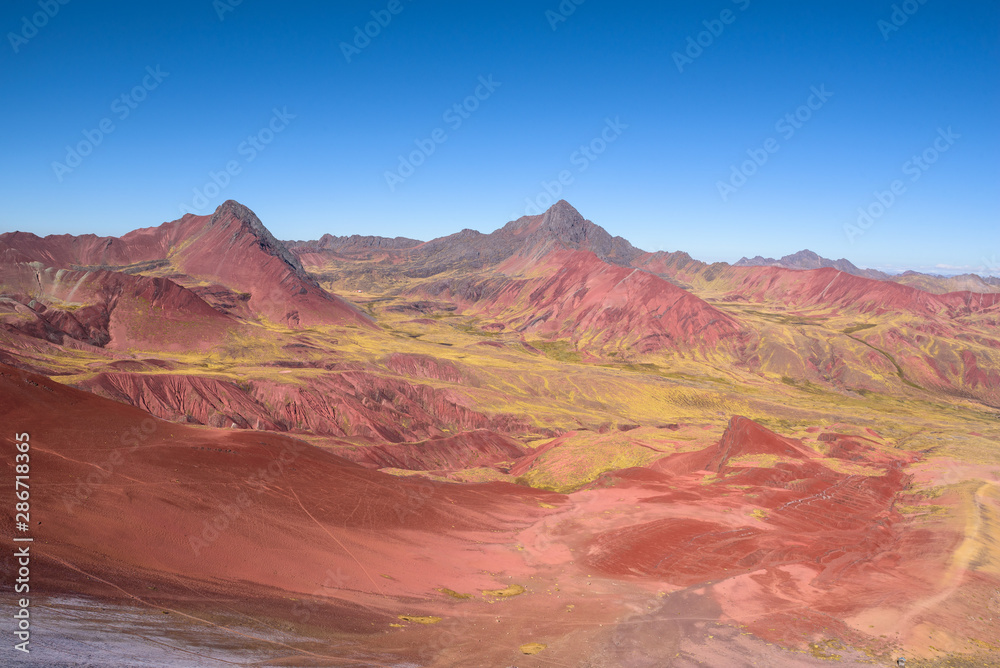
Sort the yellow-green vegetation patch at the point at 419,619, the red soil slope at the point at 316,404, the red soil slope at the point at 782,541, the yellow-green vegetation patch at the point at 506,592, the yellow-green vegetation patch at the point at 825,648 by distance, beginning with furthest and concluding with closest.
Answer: the red soil slope at the point at 316,404 → the yellow-green vegetation patch at the point at 506,592 → the red soil slope at the point at 782,541 → the yellow-green vegetation patch at the point at 419,619 → the yellow-green vegetation patch at the point at 825,648

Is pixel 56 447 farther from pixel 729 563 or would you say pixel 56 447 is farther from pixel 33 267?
pixel 33 267

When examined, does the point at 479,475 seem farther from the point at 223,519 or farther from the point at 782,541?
the point at 223,519

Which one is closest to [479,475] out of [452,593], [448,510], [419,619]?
[448,510]

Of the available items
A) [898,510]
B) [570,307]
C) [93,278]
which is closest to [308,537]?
[898,510]

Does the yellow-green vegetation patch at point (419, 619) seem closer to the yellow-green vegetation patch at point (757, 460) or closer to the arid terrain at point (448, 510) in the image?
the arid terrain at point (448, 510)

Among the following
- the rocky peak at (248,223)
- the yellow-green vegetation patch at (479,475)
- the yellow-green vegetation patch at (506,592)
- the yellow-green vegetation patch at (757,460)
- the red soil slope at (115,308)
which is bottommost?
the yellow-green vegetation patch at (506,592)

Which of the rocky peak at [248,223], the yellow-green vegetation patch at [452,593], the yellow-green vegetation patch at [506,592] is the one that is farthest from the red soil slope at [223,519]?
the rocky peak at [248,223]

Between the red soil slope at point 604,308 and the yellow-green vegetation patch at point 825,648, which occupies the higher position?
the red soil slope at point 604,308
